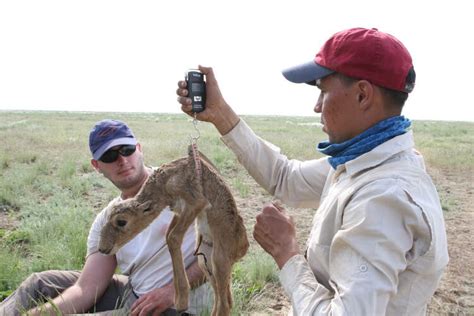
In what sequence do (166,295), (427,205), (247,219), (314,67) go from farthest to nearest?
(247,219) < (166,295) < (314,67) < (427,205)

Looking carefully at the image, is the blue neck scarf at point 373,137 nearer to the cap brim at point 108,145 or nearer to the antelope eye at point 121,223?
the antelope eye at point 121,223

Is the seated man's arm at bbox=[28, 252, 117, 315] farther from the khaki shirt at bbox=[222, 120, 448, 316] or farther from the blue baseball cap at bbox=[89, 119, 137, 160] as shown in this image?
the khaki shirt at bbox=[222, 120, 448, 316]

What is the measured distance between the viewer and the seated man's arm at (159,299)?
3633mm

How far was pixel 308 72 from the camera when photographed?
2.29m

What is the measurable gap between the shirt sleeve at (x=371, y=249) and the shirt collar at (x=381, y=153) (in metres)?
0.17

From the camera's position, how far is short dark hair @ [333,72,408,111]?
2146 millimetres

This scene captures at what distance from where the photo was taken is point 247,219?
8.96 metres

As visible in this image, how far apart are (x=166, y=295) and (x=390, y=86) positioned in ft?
8.03

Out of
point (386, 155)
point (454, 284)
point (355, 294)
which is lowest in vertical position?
point (454, 284)

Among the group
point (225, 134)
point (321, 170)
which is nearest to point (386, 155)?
point (321, 170)

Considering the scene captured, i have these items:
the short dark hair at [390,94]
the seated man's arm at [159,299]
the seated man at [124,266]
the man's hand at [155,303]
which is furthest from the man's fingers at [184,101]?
the man's hand at [155,303]

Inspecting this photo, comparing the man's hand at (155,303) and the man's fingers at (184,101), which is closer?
the man's fingers at (184,101)

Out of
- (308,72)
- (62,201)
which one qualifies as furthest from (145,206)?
(62,201)

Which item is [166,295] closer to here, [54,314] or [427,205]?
[54,314]
